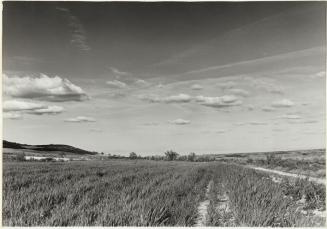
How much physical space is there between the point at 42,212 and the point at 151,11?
3.69 meters

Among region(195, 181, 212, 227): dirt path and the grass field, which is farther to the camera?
the grass field

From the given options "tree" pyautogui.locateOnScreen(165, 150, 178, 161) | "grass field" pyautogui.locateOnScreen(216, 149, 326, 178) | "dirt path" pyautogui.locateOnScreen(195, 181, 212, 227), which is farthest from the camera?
"tree" pyautogui.locateOnScreen(165, 150, 178, 161)

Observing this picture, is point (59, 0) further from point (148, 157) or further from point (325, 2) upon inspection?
point (148, 157)

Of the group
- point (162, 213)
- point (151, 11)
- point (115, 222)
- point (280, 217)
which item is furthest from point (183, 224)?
point (151, 11)

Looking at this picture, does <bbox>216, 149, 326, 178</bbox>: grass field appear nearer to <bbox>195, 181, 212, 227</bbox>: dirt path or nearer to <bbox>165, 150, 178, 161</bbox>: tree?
<bbox>195, 181, 212, 227</bbox>: dirt path

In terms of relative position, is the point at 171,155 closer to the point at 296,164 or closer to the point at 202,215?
the point at 296,164

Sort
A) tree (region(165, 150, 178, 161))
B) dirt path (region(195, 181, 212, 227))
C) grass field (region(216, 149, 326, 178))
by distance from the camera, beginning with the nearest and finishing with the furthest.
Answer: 1. dirt path (region(195, 181, 212, 227))
2. grass field (region(216, 149, 326, 178))
3. tree (region(165, 150, 178, 161))

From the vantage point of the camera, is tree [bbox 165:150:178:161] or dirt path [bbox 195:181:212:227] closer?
dirt path [bbox 195:181:212:227]

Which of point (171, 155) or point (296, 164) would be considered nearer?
point (296, 164)

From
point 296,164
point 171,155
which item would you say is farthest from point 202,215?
point 171,155

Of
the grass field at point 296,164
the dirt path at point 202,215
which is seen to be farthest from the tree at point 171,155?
the dirt path at point 202,215

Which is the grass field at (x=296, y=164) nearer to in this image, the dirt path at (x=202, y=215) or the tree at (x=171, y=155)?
the dirt path at (x=202, y=215)

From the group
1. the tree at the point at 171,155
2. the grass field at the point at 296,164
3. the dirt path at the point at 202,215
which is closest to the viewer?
the dirt path at the point at 202,215

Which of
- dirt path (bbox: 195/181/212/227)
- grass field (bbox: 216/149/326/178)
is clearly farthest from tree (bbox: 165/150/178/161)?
dirt path (bbox: 195/181/212/227)
